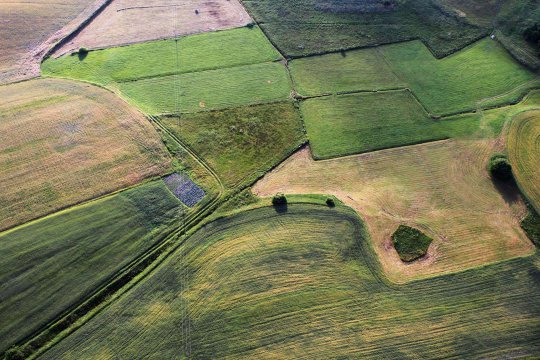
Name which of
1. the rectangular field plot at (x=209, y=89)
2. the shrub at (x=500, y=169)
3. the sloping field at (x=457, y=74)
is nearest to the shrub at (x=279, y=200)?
the rectangular field plot at (x=209, y=89)

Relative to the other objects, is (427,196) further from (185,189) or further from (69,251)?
(69,251)

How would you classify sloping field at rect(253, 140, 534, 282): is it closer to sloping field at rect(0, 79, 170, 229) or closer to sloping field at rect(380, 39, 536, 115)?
sloping field at rect(380, 39, 536, 115)

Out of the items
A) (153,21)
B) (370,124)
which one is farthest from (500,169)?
(153,21)

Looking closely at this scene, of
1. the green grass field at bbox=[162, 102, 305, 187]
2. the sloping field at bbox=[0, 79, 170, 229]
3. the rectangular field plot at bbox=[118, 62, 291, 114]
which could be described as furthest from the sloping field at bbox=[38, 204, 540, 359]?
the rectangular field plot at bbox=[118, 62, 291, 114]

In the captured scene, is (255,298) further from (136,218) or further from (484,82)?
(484,82)

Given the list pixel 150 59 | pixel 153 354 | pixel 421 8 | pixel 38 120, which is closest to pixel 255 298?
pixel 153 354

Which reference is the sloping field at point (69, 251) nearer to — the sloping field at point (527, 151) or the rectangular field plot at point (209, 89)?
the rectangular field plot at point (209, 89)
